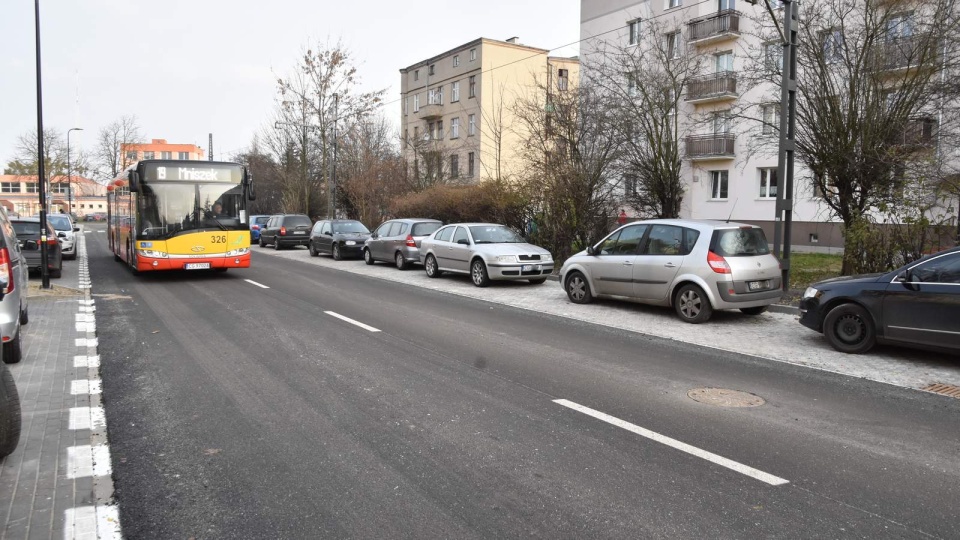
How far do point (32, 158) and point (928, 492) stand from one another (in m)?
66.0

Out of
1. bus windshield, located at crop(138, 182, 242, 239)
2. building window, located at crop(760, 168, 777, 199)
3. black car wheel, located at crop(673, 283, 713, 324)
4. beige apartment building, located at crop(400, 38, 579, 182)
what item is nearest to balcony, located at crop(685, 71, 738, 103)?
building window, located at crop(760, 168, 777, 199)

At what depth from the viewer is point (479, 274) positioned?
1575cm

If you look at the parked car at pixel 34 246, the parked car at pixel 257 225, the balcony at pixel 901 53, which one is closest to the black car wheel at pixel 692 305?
the balcony at pixel 901 53

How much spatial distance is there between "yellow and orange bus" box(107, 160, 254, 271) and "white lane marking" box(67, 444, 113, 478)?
11.5m

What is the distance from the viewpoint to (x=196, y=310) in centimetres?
1139

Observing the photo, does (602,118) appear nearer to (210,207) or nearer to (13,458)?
(210,207)

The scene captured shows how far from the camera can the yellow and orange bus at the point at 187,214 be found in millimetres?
15156

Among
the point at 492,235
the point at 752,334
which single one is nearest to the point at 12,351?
the point at 752,334

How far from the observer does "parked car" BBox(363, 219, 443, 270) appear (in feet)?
66.2

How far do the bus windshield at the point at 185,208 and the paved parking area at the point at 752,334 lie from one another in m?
5.45

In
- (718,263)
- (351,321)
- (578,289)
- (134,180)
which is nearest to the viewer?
(718,263)

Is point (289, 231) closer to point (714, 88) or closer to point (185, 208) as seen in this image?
point (185, 208)

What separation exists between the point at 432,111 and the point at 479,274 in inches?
1660

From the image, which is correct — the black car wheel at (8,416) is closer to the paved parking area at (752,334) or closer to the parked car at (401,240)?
the paved parking area at (752,334)
